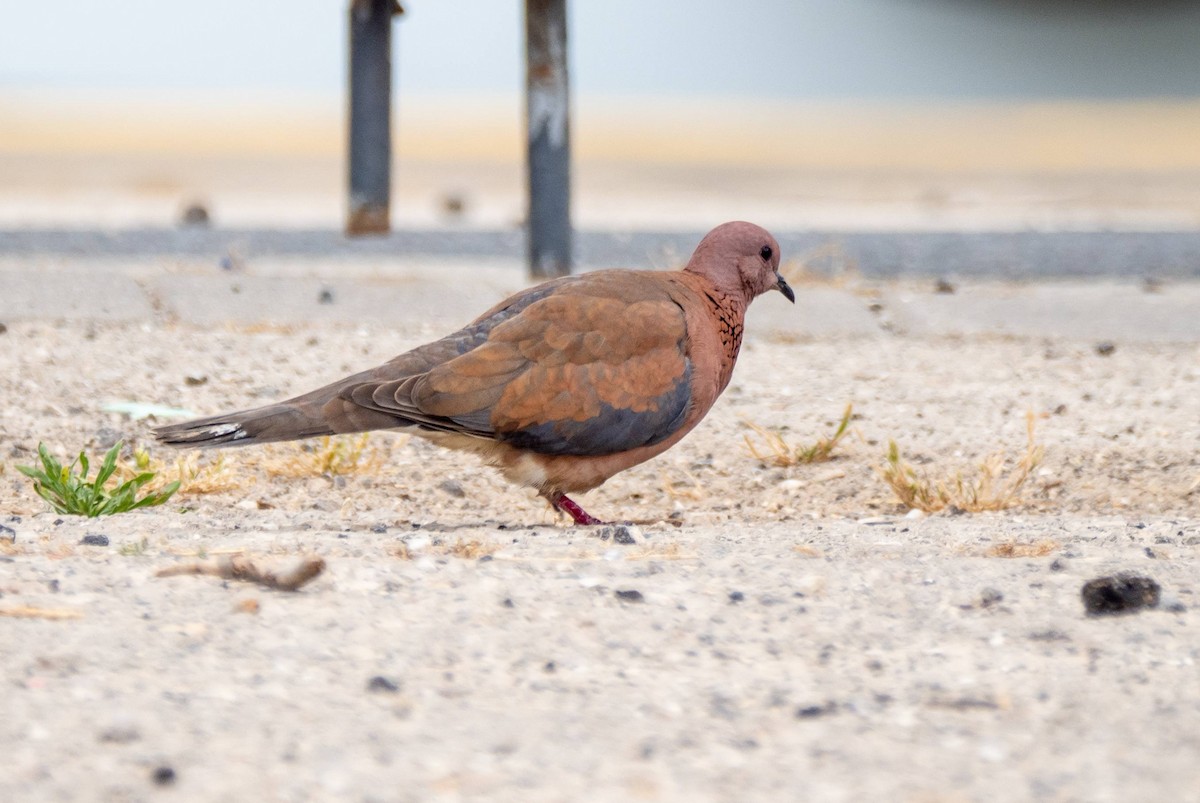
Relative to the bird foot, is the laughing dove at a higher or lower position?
higher

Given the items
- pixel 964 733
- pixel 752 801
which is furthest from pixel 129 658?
pixel 964 733

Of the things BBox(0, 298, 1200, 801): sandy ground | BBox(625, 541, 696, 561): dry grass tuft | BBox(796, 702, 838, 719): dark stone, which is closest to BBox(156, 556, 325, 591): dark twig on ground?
BBox(0, 298, 1200, 801): sandy ground

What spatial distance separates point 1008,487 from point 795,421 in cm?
104

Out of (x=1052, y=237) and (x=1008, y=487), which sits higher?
(x=1052, y=237)

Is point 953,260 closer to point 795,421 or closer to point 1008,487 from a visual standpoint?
point 795,421

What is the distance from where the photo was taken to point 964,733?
2.69 meters

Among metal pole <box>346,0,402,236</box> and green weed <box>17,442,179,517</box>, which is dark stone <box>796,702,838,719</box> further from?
metal pole <box>346,0,402,236</box>

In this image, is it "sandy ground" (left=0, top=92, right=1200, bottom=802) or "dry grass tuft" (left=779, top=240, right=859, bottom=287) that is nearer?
"sandy ground" (left=0, top=92, right=1200, bottom=802)

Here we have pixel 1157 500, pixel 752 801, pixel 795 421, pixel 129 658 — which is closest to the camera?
pixel 752 801

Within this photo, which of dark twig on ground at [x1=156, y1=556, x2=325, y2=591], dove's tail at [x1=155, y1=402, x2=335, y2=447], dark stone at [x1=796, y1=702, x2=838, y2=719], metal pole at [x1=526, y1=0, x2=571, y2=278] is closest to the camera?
dark stone at [x1=796, y1=702, x2=838, y2=719]

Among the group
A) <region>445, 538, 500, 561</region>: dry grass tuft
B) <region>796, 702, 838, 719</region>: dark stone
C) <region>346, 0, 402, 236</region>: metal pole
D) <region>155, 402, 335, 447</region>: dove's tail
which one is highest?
<region>346, 0, 402, 236</region>: metal pole

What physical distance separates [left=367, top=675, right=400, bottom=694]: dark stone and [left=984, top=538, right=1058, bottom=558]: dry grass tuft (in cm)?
165

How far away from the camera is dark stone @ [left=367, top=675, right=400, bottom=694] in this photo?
2.83 meters

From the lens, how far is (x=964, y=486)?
4.95m
